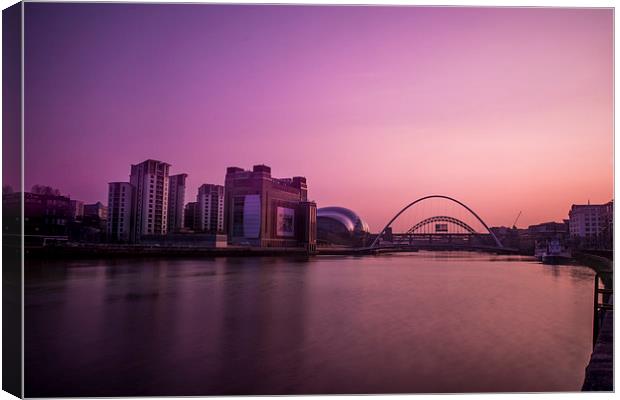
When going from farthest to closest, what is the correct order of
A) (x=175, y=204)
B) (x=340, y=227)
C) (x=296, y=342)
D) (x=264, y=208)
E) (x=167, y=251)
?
(x=340, y=227) → (x=175, y=204) → (x=264, y=208) → (x=167, y=251) → (x=296, y=342)

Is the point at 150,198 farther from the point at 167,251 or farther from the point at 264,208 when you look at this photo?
the point at 264,208

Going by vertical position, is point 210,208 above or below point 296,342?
above

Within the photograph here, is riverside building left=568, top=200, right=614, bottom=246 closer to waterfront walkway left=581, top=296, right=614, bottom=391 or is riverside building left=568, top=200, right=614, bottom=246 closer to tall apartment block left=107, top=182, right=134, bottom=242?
waterfront walkway left=581, top=296, right=614, bottom=391

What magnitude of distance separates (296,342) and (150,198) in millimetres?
20989

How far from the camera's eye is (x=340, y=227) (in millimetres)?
32406

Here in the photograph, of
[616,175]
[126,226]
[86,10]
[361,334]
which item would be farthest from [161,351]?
[126,226]

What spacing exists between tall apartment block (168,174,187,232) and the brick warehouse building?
259 centimetres

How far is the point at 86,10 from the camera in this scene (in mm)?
3219

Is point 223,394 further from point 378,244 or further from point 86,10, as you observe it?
point 378,244

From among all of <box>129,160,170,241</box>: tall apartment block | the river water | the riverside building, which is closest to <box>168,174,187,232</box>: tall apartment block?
<box>129,160,170,241</box>: tall apartment block

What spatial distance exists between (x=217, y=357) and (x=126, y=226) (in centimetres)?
2065

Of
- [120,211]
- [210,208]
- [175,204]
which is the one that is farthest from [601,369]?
[175,204]

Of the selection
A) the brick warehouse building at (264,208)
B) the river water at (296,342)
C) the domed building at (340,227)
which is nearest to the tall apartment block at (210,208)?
the brick warehouse building at (264,208)

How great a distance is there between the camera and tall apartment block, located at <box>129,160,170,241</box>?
925 inches
